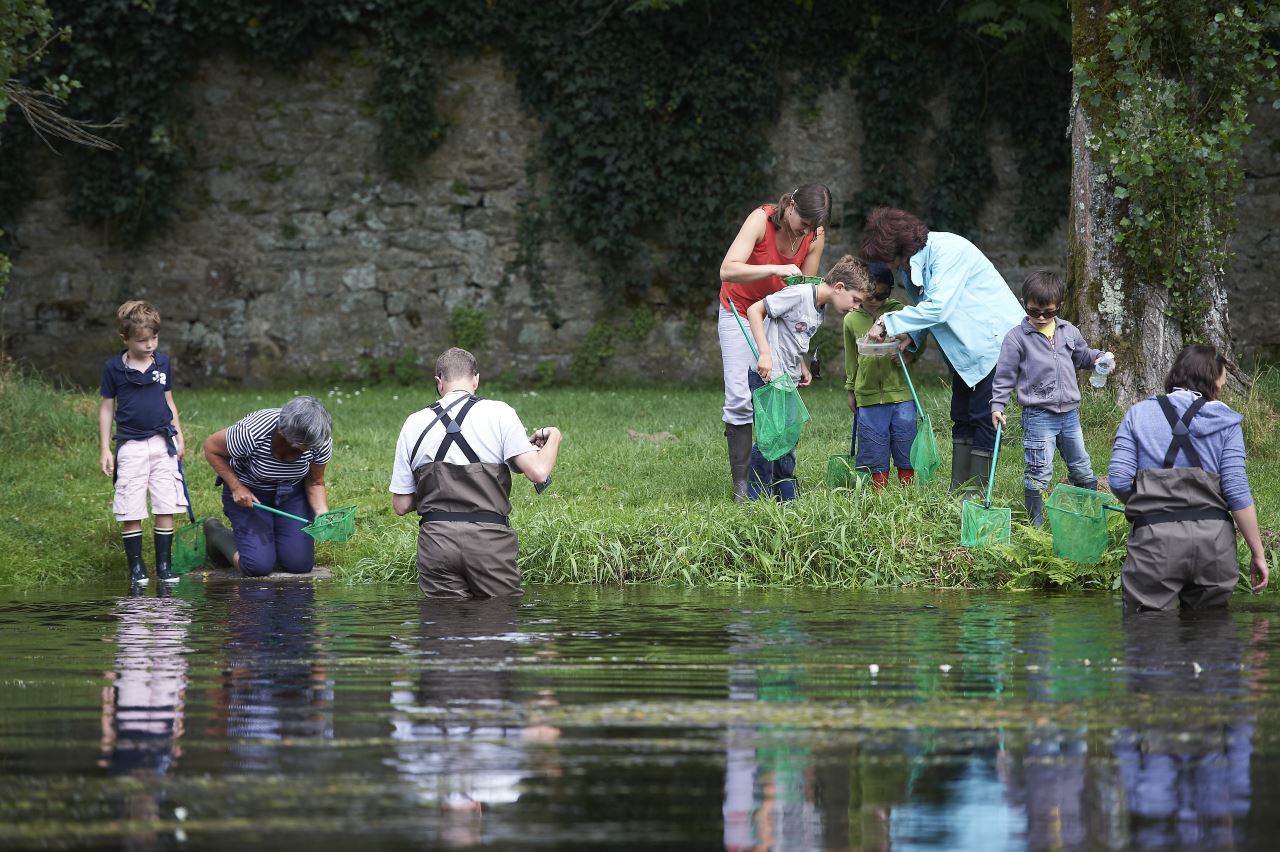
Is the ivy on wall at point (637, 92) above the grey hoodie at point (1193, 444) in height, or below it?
above

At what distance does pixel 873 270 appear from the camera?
947cm

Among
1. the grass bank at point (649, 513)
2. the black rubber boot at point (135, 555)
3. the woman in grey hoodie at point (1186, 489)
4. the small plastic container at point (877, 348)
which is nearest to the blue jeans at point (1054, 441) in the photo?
the grass bank at point (649, 513)

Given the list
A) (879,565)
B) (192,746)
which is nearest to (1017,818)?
(192,746)

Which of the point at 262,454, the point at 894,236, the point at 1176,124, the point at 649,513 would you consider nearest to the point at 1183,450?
the point at 894,236

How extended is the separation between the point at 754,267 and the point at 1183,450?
3021mm

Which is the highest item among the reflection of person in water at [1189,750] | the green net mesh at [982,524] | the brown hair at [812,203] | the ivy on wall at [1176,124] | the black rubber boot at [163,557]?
the ivy on wall at [1176,124]

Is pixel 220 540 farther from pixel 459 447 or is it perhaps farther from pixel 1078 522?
pixel 1078 522

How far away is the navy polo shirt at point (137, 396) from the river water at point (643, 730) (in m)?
2.01

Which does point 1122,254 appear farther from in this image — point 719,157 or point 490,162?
point 490,162

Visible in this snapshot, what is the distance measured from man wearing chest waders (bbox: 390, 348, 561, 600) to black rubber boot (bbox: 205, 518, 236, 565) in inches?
85.5

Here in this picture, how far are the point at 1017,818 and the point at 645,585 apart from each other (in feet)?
17.2

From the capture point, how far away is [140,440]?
30.8 feet

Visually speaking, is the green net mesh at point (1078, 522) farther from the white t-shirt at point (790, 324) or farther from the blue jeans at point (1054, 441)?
the white t-shirt at point (790, 324)

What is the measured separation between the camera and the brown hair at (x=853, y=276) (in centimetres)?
940
